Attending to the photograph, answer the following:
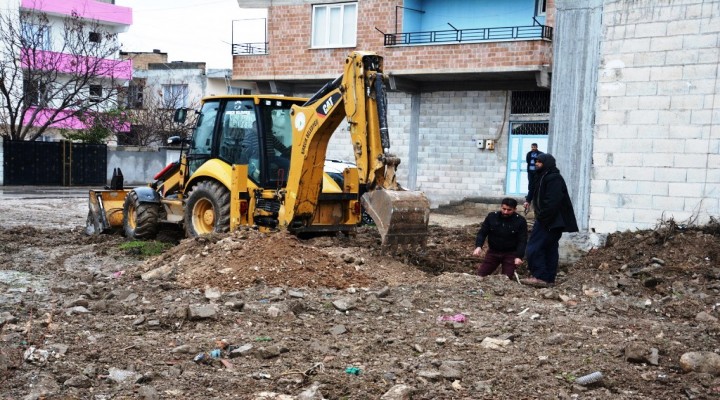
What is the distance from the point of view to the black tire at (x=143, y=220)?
44.9ft

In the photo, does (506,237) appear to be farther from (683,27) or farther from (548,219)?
(683,27)

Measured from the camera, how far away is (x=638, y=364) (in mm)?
6328

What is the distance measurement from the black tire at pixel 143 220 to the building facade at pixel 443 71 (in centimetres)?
1093

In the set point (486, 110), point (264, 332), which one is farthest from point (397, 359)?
point (486, 110)

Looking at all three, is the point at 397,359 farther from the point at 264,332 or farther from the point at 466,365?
the point at 264,332

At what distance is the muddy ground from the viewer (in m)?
5.87

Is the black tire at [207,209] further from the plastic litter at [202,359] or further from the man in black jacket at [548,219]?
the plastic litter at [202,359]

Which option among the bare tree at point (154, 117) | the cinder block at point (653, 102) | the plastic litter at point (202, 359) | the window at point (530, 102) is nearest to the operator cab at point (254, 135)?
the cinder block at point (653, 102)

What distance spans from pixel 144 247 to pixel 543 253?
615cm

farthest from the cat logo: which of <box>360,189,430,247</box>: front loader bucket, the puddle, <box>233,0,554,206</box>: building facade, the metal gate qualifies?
the metal gate

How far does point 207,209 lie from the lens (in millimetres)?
12508

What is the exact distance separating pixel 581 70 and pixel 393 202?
4179mm

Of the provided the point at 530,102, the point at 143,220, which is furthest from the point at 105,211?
the point at 530,102

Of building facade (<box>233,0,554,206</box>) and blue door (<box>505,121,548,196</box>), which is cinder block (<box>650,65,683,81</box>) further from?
blue door (<box>505,121,548,196</box>)
